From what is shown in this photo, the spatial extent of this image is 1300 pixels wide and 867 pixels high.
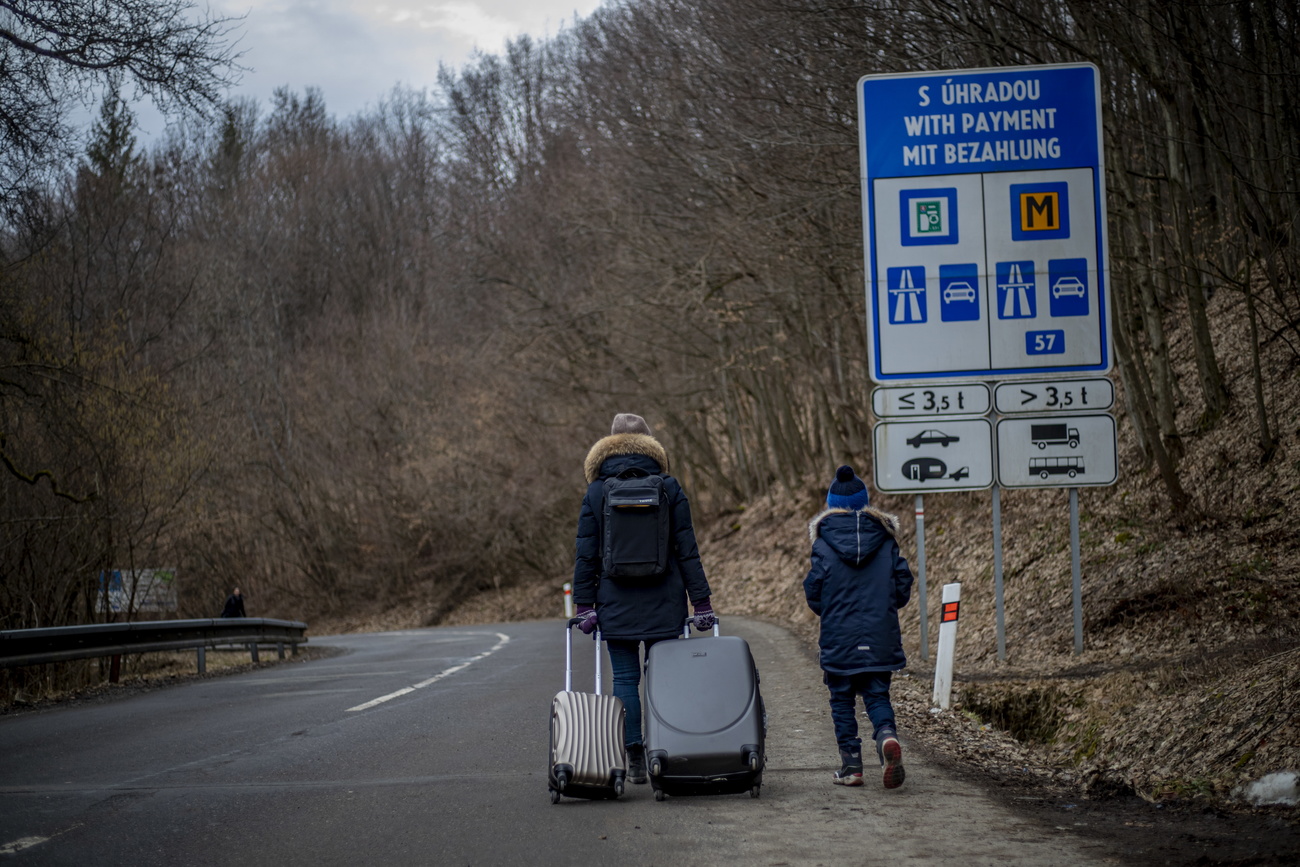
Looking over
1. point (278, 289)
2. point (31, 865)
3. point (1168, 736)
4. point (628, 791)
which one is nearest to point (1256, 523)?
point (1168, 736)

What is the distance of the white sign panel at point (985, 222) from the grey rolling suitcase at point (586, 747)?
6.22m

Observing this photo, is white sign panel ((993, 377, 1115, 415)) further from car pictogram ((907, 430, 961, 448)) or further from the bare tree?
the bare tree

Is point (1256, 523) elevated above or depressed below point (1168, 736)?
above

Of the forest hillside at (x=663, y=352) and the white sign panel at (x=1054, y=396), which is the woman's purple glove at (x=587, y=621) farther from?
the white sign panel at (x=1054, y=396)

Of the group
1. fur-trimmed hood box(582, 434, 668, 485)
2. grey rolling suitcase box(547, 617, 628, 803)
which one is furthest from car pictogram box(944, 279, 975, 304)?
grey rolling suitcase box(547, 617, 628, 803)

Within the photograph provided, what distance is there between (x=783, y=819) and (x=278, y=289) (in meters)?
50.2

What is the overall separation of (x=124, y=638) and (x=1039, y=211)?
463 inches

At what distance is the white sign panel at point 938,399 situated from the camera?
11930 mm

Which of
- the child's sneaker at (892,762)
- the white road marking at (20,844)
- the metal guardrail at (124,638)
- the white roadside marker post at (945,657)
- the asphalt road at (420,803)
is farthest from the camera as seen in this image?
the metal guardrail at (124,638)

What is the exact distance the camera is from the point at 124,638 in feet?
50.6

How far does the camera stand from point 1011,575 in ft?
51.7

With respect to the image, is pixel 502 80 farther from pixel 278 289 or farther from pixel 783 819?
pixel 783 819

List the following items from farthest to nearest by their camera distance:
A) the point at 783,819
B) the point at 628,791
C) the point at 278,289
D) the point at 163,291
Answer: the point at 278,289 < the point at 163,291 < the point at 628,791 < the point at 783,819

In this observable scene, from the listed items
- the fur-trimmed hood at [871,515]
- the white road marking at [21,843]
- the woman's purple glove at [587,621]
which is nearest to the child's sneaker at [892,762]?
the fur-trimmed hood at [871,515]
